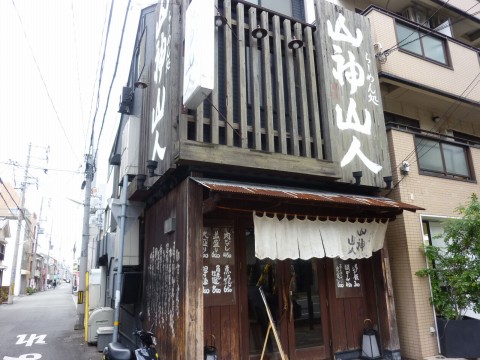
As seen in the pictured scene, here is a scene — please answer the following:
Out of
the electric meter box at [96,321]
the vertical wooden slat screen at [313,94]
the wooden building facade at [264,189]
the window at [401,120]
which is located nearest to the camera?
the wooden building facade at [264,189]

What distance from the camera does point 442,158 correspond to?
10.3m

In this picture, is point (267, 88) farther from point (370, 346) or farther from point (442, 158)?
point (370, 346)

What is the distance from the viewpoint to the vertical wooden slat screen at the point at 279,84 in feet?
26.1

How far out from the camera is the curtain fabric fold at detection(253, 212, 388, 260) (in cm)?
700

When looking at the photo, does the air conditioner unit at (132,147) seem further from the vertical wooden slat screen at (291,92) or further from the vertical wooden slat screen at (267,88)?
the vertical wooden slat screen at (291,92)

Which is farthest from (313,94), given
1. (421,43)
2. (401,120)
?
(421,43)

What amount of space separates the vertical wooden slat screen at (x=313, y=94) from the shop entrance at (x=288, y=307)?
8.27ft

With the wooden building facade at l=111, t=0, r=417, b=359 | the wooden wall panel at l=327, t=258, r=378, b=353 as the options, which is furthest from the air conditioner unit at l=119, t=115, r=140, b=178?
the wooden wall panel at l=327, t=258, r=378, b=353

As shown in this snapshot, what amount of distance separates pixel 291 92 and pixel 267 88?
0.65 metres

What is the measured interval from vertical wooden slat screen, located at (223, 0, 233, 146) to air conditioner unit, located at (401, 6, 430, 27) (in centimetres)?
931

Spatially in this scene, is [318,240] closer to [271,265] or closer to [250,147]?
[271,265]

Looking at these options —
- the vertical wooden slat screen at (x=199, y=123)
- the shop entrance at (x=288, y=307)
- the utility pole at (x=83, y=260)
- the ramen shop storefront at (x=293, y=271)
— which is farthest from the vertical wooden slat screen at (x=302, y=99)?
the utility pole at (x=83, y=260)

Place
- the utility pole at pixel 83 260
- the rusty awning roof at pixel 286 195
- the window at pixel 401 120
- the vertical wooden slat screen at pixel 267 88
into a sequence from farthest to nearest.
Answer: the utility pole at pixel 83 260, the window at pixel 401 120, the vertical wooden slat screen at pixel 267 88, the rusty awning roof at pixel 286 195

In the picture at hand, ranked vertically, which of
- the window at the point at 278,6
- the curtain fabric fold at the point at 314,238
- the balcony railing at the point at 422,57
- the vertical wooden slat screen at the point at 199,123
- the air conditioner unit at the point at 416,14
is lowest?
the curtain fabric fold at the point at 314,238
